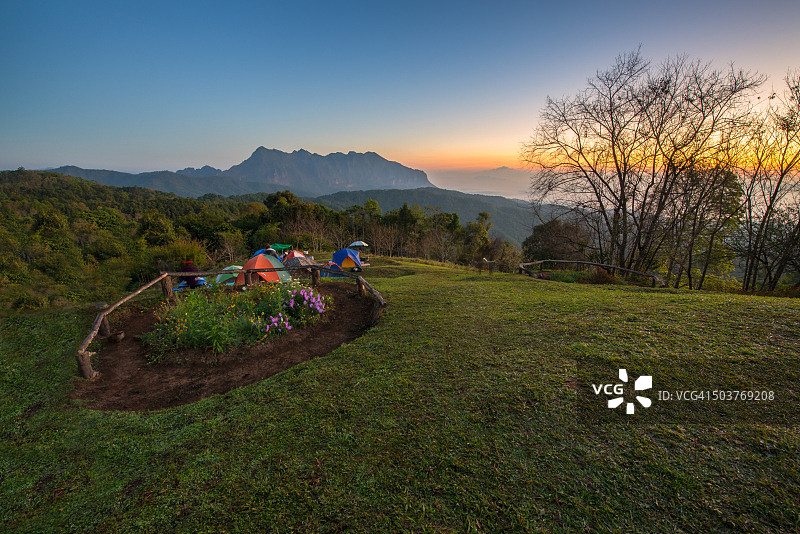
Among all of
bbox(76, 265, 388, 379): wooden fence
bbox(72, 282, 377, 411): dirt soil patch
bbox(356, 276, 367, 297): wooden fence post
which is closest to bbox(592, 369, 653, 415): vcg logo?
bbox(72, 282, 377, 411): dirt soil patch

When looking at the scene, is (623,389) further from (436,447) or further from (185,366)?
(185,366)

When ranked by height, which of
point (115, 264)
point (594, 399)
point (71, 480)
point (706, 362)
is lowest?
point (115, 264)

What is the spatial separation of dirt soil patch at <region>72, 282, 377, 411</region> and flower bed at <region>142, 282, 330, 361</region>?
18cm

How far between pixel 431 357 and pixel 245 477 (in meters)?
2.61

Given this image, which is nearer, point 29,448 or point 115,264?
point 29,448

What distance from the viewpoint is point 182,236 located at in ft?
124

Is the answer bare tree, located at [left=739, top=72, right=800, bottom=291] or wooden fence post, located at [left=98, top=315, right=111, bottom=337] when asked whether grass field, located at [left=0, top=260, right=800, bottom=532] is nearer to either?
wooden fence post, located at [left=98, top=315, right=111, bottom=337]

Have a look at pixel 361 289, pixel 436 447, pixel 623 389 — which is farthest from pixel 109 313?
pixel 623 389

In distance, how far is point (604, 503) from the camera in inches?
76.7

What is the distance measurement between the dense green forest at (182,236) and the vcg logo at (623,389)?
18.0m

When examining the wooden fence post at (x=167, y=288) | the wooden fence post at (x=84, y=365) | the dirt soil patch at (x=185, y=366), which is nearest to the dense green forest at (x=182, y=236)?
the wooden fence post at (x=167, y=288)

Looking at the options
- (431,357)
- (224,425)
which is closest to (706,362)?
(431,357)

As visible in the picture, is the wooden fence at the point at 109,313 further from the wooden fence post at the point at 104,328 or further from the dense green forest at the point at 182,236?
the dense green forest at the point at 182,236

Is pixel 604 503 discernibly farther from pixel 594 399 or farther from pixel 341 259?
pixel 341 259
